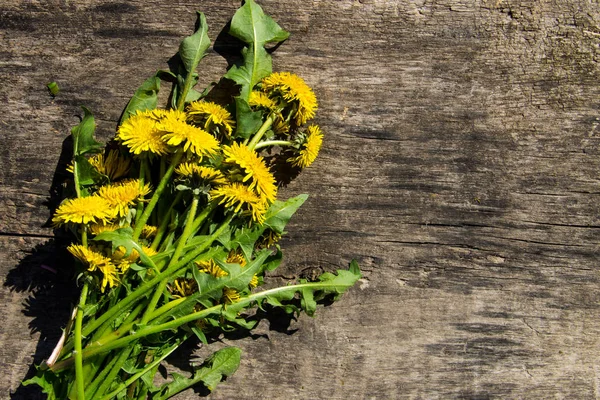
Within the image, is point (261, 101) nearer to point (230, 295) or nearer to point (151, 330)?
point (230, 295)

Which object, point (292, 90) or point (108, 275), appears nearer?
point (108, 275)

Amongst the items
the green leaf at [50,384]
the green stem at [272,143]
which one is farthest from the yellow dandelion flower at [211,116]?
the green leaf at [50,384]

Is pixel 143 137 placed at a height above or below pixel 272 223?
above

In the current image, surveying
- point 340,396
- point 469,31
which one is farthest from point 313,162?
point 340,396

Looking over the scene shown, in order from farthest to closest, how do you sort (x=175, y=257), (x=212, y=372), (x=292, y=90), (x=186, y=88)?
(x=212, y=372) → (x=186, y=88) → (x=292, y=90) → (x=175, y=257)

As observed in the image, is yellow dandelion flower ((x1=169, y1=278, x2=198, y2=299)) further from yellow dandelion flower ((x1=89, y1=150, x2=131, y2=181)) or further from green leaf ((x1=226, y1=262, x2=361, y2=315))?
yellow dandelion flower ((x1=89, y1=150, x2=131, y2=181))

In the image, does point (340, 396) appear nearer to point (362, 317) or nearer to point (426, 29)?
point (362, 317)

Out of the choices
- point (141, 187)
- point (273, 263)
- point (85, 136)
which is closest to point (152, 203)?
point (141, 187)
